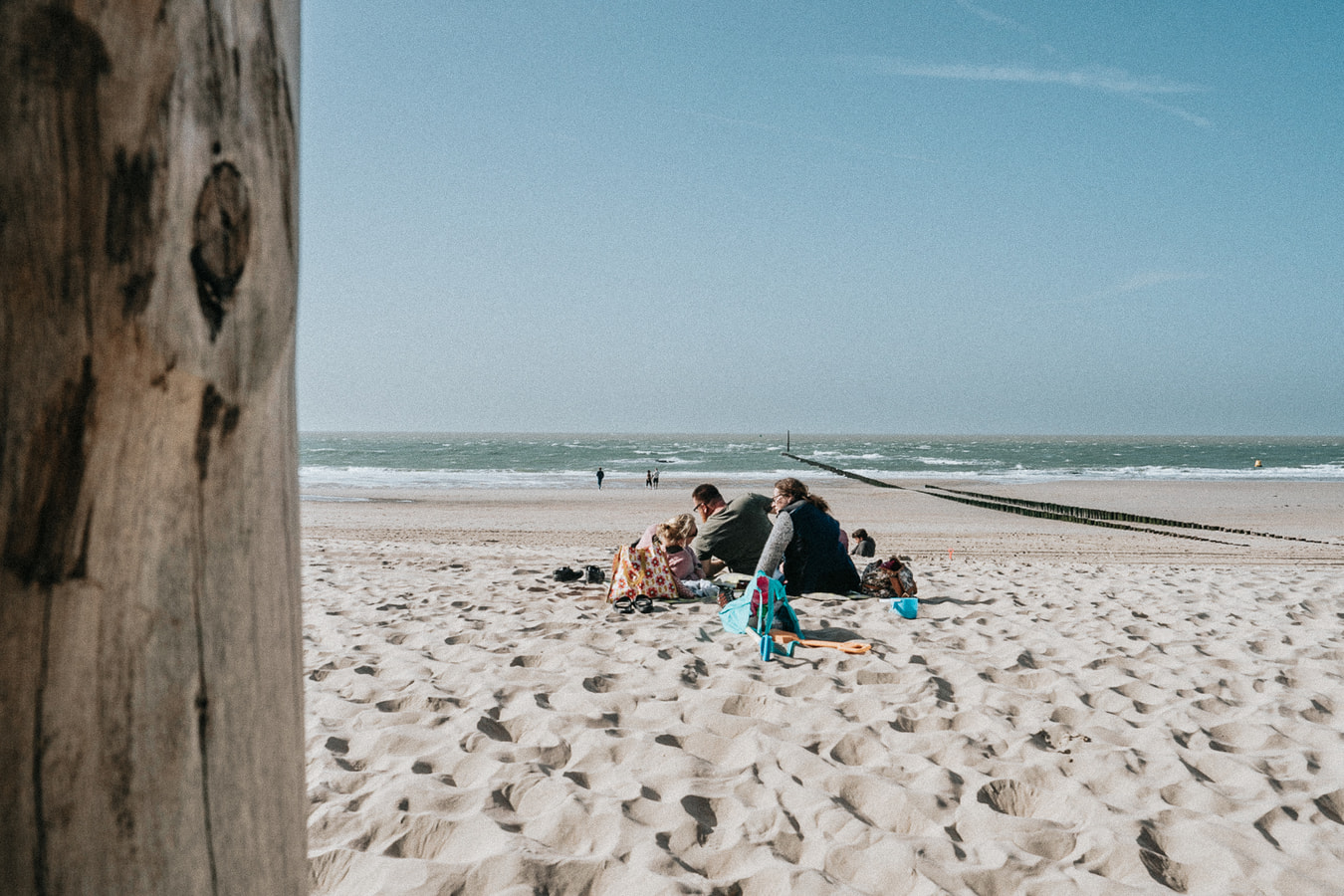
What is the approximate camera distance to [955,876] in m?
2.27

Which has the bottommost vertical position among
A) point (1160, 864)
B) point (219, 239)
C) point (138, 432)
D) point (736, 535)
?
point (1160, 864)

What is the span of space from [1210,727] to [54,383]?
414cm

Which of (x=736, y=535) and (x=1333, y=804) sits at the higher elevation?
(x=736, y=535)

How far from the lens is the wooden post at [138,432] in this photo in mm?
586

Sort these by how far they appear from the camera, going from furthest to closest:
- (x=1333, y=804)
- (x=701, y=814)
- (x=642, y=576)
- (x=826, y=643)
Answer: (x=642, y=576) < (x=826, y=643) < (x=1333, y=804) < (x=701, y=814)

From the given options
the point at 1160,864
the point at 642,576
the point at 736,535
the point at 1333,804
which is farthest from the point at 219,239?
the point at 736,535

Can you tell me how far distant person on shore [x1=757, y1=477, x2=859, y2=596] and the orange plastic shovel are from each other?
1.51 m

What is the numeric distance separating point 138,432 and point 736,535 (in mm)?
7122

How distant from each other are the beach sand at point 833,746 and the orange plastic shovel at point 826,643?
0.14 meters

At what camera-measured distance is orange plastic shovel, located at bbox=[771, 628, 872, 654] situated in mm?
4535

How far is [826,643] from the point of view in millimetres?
4625

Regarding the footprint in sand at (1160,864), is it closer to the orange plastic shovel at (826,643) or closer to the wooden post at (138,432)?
the orange plastic shovel at (826,643)

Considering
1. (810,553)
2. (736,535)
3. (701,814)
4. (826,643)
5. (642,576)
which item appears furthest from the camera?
(736,535)

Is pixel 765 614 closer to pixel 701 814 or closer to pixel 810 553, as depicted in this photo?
pixel 810 553
